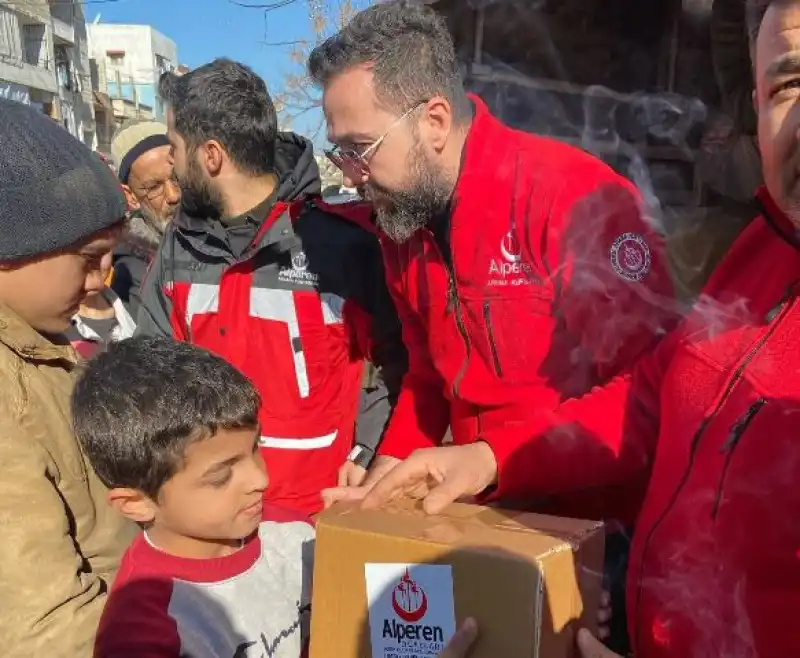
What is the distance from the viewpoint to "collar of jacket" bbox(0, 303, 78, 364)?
175 cm

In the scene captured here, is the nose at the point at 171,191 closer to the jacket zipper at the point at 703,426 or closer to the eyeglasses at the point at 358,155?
the eyeglasses at the point at 358,155

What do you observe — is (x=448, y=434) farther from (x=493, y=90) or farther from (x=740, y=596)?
(x=493, y=90)

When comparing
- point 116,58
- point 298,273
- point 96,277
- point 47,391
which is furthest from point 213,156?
point 116,58

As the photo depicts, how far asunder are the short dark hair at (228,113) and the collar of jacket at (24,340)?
4.46 ft

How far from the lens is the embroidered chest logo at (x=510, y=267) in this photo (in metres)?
2.05

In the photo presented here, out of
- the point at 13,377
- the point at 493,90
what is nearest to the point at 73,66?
the point at 493,90

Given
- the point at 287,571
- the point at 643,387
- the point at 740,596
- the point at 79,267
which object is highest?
the point at 79,267

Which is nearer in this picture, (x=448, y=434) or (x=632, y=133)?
(x=448, y=434)

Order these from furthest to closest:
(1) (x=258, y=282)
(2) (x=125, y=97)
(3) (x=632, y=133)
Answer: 1. (2) (x=125, y=97)
2. (3) (x=632, y=133)
3. (1) (x=258, y=282)

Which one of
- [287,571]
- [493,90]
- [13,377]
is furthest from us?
[493,90]

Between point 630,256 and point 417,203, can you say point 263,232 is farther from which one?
point 630,256

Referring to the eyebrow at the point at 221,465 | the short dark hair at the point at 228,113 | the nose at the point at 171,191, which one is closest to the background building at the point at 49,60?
the nose at the point at 171,191

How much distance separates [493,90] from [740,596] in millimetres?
3978

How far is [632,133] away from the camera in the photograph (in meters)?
4.37
